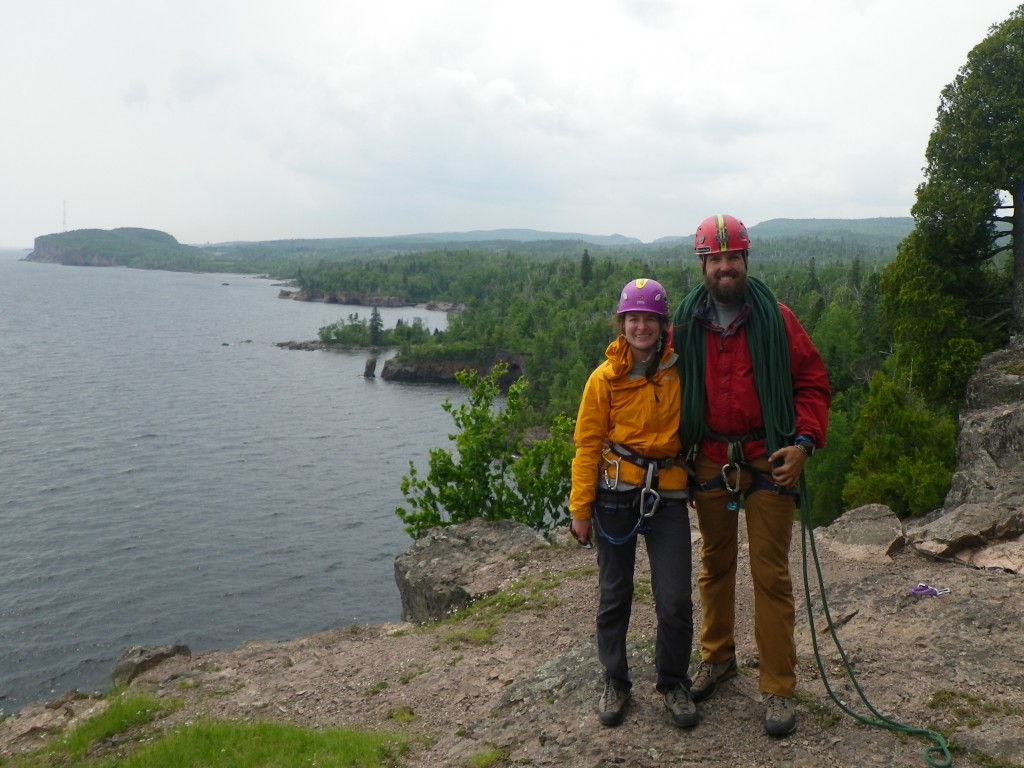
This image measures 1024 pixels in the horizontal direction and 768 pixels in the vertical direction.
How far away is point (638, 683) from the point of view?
5.92 meters

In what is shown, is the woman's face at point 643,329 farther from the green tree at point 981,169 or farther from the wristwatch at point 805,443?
the green tree at point 981,169

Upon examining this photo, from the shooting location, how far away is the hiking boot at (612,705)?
216 inches

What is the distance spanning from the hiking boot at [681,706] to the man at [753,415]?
0.48 metres

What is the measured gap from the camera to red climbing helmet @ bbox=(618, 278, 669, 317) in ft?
16.6

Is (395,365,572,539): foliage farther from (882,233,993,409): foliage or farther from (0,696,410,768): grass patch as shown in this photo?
(0,696,410,768): grass patch

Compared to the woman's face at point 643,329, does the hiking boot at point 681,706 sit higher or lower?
lower

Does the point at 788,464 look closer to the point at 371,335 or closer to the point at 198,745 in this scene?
→ the point at 198,745

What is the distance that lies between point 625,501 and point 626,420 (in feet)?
→ 1.76

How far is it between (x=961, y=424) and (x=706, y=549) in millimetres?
14748

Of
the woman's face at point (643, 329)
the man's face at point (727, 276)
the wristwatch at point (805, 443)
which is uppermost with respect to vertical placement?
the man's face at point (727, 276)

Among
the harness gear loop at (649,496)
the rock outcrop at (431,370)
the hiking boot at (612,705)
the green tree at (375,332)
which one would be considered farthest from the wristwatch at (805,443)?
the green tree at (375,332)

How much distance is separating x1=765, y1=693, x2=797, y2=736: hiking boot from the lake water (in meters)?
23.1

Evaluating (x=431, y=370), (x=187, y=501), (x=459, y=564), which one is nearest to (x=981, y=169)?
(x=459, y=564)

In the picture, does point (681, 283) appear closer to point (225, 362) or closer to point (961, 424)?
point (225, 362)
